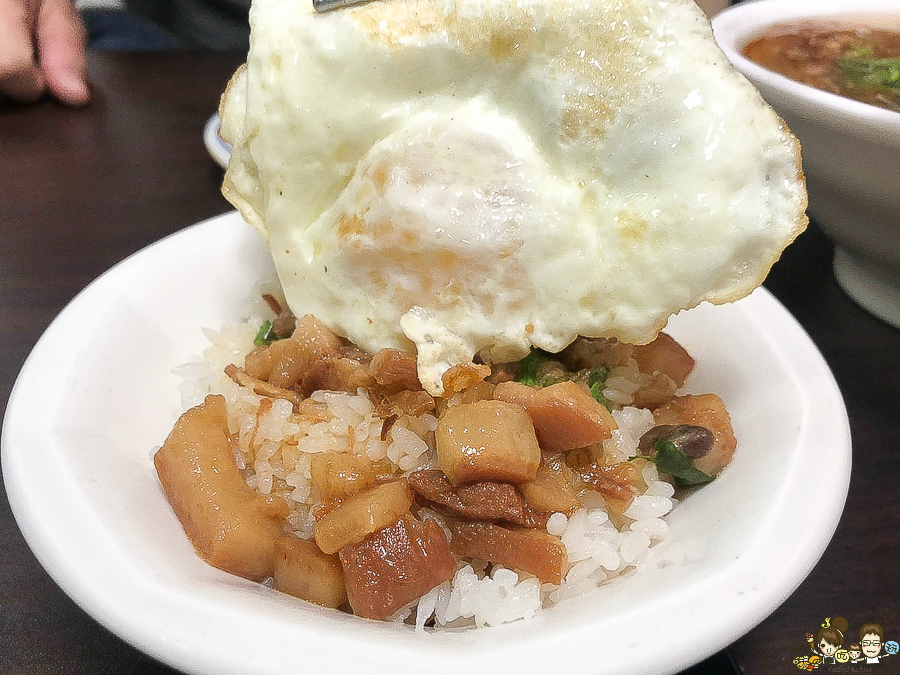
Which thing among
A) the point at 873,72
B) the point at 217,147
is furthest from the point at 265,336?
the point at 873,72

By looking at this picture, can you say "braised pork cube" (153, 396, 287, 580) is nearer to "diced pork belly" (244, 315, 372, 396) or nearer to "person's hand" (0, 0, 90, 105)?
"diced pork belly" (244, 315, 372, 396)

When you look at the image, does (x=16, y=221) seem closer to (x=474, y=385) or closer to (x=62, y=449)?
(x=62, y=449)

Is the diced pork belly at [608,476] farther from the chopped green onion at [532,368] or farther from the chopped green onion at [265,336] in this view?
the chopped green onion at [265,336]

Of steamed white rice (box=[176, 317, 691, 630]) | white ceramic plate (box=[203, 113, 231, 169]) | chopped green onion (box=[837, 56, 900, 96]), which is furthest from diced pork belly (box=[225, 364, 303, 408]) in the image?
chopped green onion (box=[837, 56, 900, 96])

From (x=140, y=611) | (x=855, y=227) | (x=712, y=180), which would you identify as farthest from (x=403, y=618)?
(x=855, y=227)

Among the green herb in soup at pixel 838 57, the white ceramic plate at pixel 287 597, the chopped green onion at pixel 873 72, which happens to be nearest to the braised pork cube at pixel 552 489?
the white ceramic plate at pixel 287 597

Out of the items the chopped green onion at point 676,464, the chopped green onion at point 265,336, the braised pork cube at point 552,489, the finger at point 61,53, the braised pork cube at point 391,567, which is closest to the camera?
the braised pork cube at point 391,567

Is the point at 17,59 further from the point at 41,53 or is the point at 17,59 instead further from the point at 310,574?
the point at 310,574
